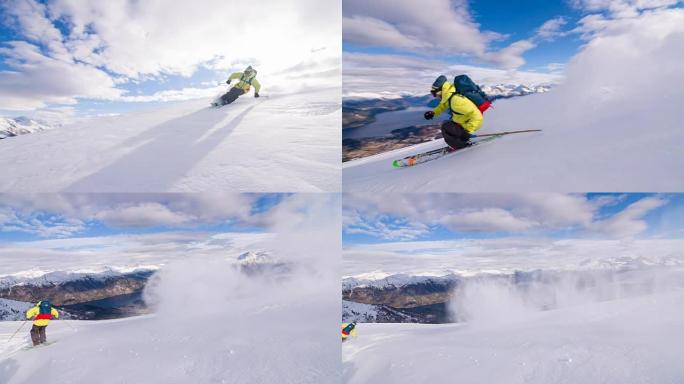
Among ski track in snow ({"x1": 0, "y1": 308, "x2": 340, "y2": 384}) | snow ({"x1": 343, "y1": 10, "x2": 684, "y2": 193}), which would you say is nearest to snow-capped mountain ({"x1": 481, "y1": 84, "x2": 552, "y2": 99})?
snow ({"x1": 343, "y1": 10, "x2": 684, "y2": 193})

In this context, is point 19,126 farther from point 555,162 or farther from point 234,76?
point 555,162

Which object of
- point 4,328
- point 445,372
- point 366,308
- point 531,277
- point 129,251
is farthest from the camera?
point 366,308

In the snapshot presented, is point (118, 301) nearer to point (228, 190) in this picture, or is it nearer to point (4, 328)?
point (4, 328)

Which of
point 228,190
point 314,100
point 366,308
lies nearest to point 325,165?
point 228,190

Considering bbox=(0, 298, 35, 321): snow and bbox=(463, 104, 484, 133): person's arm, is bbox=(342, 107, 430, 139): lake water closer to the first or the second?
bbox=(463, 104, 484, 133): person's arm

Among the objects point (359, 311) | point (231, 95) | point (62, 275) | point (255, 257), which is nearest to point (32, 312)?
point (62, 275)
